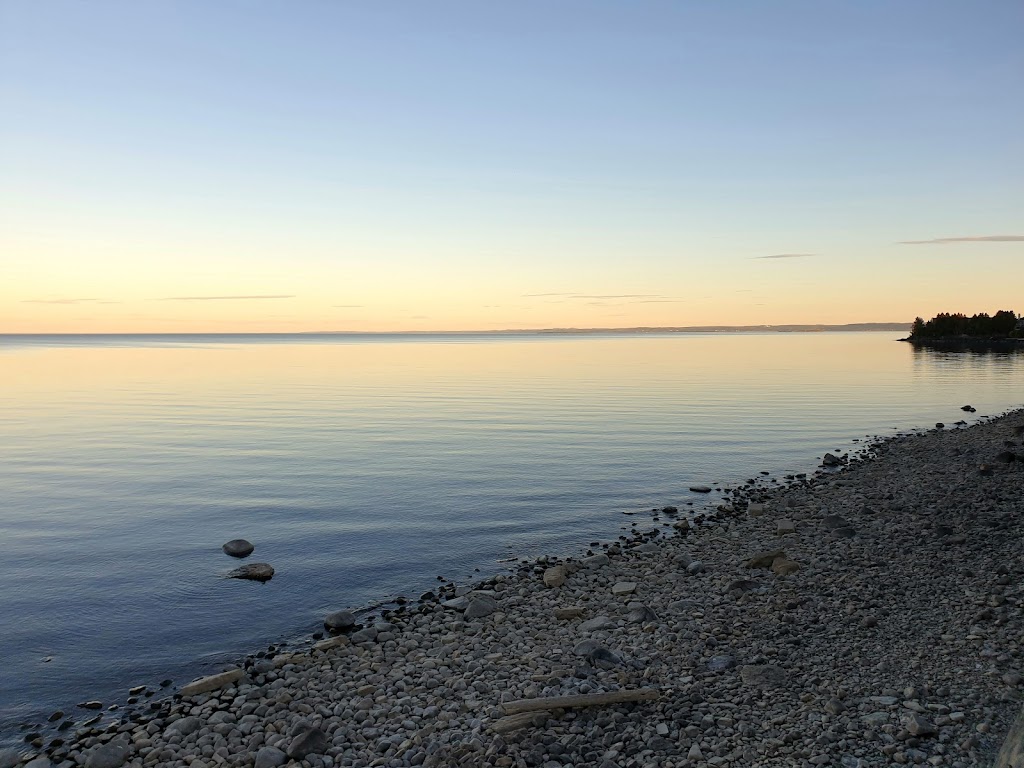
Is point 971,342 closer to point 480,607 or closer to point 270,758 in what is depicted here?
point 480,607

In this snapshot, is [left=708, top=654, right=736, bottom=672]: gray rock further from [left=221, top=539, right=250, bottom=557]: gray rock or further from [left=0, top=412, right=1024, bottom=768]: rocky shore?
[left=221, top=539, right=250, bottom=557]: gray rock

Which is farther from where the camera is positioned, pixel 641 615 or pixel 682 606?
pixel 682 606

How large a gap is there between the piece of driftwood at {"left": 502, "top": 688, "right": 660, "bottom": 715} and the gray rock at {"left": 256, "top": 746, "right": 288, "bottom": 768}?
306cm

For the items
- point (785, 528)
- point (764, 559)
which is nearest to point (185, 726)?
point (764, 559)

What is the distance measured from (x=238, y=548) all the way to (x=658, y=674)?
12.7m

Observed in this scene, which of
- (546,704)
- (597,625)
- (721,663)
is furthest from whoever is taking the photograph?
(597,625)

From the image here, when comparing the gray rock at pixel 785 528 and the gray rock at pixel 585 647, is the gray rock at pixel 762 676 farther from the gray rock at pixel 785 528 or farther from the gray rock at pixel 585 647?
the gray rock at pixel 785 528

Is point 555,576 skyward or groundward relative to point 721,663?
groundward

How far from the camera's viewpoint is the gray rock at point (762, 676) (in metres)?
10.5

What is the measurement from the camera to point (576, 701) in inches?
394

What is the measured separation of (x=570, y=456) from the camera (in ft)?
106

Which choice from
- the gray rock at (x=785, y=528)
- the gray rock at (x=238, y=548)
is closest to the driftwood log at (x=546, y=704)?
the gray rock at (x=785, y=528)

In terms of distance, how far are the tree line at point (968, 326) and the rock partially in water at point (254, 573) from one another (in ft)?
569

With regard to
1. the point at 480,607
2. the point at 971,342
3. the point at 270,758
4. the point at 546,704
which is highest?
the point at 971,342
